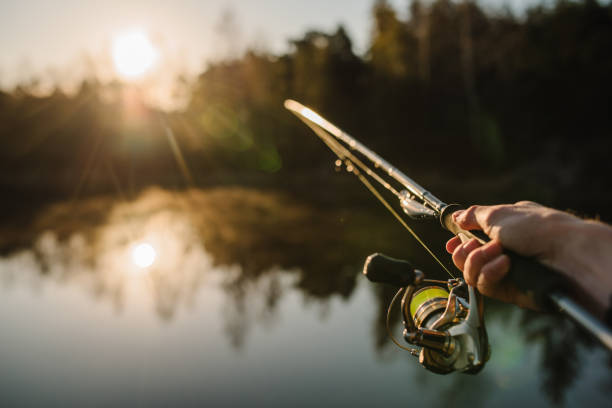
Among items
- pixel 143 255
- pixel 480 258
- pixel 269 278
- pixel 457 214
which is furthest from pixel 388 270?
pixel 143 255

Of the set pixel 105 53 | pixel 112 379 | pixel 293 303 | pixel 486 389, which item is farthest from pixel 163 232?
pixel 105 53

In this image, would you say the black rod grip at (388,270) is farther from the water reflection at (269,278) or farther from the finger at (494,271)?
the water reflection at (269,278)

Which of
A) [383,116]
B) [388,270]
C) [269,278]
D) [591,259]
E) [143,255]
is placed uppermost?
[383,116]

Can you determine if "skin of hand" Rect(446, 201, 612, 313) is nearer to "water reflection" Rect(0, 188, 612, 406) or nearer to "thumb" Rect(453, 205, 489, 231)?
"thumb" Rect(453, 205, 489, 231)

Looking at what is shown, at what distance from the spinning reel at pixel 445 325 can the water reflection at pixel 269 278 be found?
5.05 feet

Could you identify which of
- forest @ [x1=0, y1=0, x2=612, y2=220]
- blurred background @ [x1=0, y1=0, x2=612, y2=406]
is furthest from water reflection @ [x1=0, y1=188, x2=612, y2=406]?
forest @ [x1=0, y1=0, x2=612, y2=220]

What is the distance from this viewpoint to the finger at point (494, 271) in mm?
1018

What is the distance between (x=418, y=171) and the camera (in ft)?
64.4

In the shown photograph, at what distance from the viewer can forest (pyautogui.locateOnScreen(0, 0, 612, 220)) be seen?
61.0ft

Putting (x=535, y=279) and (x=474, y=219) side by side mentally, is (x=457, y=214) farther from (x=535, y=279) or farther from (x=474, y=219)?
(x=535, y=279)

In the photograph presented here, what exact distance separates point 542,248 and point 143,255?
10371 millimetres

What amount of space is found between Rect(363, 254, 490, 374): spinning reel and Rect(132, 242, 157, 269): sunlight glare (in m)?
9.05

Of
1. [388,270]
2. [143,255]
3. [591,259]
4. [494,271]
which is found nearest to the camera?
[591,259]

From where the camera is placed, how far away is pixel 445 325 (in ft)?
4.13
